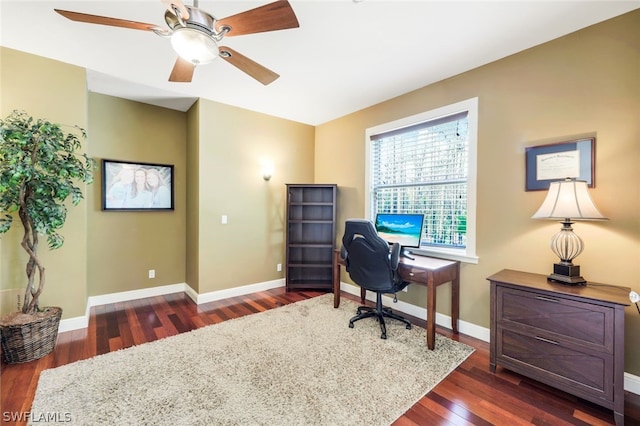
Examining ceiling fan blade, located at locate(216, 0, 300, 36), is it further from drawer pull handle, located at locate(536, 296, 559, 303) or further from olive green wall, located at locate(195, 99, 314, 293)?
drawer pull handle, located at locate(536, 296, 559, 303)

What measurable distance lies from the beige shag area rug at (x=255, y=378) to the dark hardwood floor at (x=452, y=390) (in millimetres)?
88

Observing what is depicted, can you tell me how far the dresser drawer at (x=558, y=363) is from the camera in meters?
1.66

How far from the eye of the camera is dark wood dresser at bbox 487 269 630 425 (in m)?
1.62

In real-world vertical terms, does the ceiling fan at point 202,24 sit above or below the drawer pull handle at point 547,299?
above

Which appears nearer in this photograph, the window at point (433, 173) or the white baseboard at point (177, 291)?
the window at point (433, 173)

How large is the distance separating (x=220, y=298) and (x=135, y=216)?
1.59 m

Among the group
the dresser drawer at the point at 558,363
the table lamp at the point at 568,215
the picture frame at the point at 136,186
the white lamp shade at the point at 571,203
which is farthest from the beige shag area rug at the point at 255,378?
the picture frame at the point at 136,186

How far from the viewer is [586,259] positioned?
2062 mm

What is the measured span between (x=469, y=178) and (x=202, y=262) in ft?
10.9

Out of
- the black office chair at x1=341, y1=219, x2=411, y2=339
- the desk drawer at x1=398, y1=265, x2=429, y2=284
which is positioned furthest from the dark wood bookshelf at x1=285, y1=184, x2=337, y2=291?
the desk drawer at x1=398, y1=265, x2=429, y2=284

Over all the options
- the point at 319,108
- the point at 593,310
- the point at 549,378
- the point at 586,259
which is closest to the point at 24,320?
the point at 319,108

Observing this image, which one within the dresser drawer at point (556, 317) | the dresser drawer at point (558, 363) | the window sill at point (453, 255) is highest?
the window sill at point (453, 255)

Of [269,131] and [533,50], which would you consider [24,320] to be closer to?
[269,131]

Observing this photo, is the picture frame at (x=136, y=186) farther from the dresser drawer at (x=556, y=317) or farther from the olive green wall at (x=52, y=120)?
the dresser drawer at (x=556, y=317)
